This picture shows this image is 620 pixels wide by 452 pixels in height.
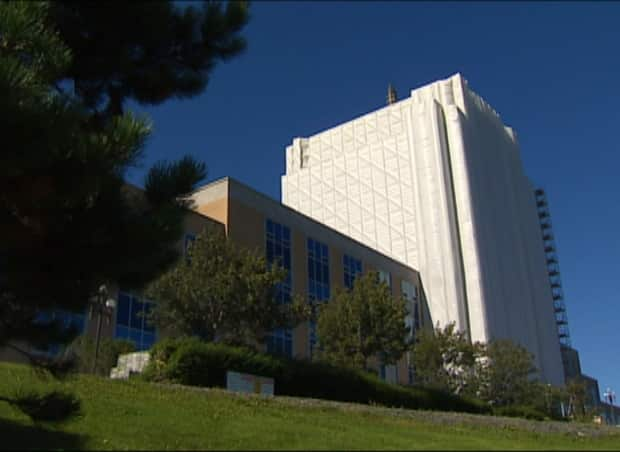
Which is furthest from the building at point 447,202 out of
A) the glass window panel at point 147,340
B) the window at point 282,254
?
the glass window panel at point 147,340

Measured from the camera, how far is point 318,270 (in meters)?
50.6

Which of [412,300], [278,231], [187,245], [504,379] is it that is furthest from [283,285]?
[412,300]

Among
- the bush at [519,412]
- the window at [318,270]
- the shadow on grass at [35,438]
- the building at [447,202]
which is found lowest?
the shadow on grass at [35,438]

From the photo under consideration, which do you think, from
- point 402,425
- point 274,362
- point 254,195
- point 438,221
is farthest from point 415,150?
point 402,425

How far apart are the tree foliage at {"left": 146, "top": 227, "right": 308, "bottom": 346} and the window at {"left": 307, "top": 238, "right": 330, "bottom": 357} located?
22338 mm

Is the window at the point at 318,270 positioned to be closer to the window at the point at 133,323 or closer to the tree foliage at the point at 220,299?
the window at the point at 133,323

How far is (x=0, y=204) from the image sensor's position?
8.70 meters

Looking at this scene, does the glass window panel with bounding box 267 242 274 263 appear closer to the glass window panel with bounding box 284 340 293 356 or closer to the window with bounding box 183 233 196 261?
the glass window panel with bounding box 284 340 293 356

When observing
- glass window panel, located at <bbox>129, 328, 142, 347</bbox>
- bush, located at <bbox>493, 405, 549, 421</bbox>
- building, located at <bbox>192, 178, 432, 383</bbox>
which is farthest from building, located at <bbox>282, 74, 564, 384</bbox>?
glass window panel, located at <bbox>129, 328, 142, 347</bbox>

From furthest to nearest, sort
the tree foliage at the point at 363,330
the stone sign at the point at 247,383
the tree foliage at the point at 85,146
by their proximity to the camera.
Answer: the tree foliage at the point at 363,330 < the stone sign at the point at 247,383 < the tree foliage at the point at 85,146

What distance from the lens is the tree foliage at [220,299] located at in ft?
83.8

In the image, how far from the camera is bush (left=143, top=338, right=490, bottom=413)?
65.6ft

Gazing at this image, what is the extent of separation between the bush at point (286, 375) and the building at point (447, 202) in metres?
38.0

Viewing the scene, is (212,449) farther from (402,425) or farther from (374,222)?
(374,222)
